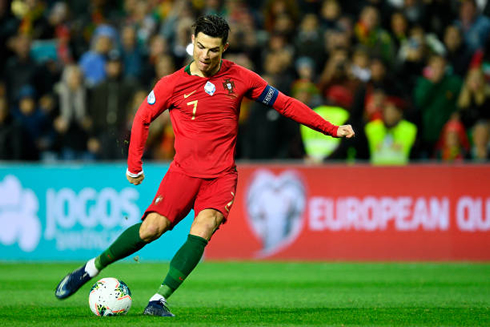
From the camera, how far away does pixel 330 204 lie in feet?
47.8

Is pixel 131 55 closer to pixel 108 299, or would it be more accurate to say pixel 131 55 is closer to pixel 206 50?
pixel 206 50

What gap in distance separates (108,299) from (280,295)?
8.67ft

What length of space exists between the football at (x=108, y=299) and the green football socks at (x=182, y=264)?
380 mm

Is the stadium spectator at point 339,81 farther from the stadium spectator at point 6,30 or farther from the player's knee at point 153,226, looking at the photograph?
the player's knee at point 153,226

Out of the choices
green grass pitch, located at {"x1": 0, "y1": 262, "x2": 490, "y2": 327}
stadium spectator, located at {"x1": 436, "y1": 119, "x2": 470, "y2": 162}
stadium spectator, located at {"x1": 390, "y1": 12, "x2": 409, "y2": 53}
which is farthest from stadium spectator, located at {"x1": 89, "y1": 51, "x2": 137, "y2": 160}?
stadium spectator, located at {"x1": 436, "y1": 119, "x2": 470, "y2": 162}

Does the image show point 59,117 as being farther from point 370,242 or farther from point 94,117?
point 370,242

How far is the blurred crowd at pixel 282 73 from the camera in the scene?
15.4m

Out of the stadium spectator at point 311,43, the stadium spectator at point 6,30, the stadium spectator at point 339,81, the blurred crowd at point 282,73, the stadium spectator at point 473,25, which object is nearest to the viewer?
the blurred crowd at point 282,73

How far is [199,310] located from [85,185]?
6.65m

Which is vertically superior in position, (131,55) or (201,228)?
(131,55)

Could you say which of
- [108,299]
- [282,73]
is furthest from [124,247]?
[282,73]

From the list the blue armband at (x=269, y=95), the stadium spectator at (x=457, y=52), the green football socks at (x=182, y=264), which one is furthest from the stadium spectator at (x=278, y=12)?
the green football socks at (x=182, y=264)

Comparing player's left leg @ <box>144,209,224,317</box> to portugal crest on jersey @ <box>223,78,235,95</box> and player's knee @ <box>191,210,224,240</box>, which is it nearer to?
player's knee @ <box>191,210,224,240</box>

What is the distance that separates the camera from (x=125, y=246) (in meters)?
7.84
